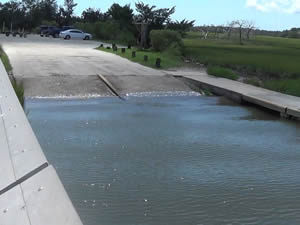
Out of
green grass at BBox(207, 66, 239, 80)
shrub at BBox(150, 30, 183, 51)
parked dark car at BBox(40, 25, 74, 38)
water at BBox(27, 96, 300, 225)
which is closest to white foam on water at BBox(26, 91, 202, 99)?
water at BBox(27, 96, 300, 225)

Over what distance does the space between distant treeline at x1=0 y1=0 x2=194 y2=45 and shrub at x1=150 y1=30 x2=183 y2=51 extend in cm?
256

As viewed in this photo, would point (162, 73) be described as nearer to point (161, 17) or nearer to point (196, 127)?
point (196, 127)

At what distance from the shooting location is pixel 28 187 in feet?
16.6

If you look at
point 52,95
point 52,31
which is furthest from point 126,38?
point 52,95

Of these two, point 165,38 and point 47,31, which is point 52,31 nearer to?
point 47,31

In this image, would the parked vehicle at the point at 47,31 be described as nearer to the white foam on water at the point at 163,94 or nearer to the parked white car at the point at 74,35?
the parked white car at the point at 74,35

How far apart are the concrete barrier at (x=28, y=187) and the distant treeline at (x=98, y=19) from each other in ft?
111

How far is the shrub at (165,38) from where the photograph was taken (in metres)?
37.1

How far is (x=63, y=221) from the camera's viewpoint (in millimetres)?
4211

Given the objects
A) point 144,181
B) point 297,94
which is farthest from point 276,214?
point 297,94

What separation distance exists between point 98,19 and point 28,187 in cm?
8189

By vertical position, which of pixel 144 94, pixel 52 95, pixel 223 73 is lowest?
pixel 52 95

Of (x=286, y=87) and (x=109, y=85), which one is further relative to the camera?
(x=109, y=85)

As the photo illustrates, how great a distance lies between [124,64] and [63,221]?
23.1 meters
